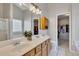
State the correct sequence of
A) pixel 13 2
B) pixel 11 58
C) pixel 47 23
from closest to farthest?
pixel 11 58
pixel 13 2
pixel 47 23

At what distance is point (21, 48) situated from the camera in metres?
1.78

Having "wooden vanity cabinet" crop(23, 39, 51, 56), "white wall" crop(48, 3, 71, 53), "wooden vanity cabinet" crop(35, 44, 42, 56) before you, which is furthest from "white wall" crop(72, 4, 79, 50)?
"wooden vanity cabinet" crop(35, 44, 42, 56)

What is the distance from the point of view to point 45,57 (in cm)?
189

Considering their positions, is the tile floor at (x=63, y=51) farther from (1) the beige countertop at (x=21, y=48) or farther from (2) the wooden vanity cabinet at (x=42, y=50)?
(1) the beige countertop at (x=21, y=48)

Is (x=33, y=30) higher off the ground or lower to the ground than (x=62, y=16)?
lower

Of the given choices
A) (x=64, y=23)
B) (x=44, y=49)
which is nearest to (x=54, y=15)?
(x=64, y=23)

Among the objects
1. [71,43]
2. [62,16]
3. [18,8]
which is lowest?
[71,43]

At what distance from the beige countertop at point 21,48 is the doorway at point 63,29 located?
0.82ft

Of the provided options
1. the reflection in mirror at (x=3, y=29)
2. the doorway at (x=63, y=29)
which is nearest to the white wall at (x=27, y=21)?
the reflection in mirror at (x=3, y=29)

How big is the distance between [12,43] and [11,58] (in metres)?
0.26

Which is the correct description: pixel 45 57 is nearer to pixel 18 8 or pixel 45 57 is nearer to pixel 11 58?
pixel 11 58

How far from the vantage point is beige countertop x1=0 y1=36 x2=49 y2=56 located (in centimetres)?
169

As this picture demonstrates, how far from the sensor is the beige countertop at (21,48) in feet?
5.55

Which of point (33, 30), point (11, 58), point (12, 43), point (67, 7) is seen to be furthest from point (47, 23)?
point (11, 58)
